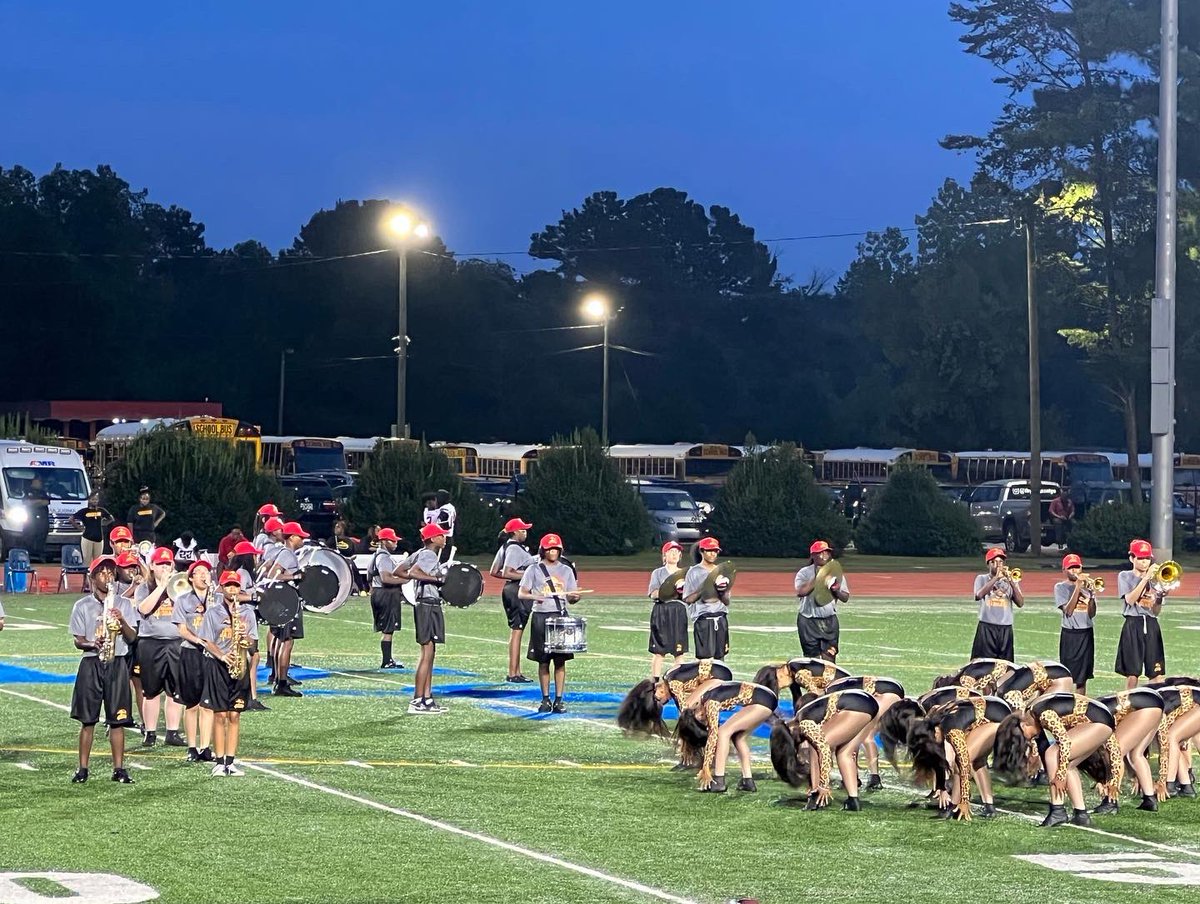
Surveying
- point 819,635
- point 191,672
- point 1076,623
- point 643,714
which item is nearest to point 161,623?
point 191,672

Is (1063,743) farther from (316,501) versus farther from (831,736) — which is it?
(316,501)

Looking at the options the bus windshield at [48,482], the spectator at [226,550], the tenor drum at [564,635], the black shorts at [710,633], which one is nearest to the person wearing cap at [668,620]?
the black shorts at [710,633]

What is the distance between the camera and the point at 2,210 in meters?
98.2

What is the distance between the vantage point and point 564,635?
19969 mm

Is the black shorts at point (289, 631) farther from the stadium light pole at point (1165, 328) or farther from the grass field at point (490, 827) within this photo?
the stadium light pole at point (1165, 328)

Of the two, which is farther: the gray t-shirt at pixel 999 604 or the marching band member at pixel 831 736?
the gray t-shirt at pixel 999 604

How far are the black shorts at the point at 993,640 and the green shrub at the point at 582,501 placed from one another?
93.2 ft

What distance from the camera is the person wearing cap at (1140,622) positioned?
63.2ft

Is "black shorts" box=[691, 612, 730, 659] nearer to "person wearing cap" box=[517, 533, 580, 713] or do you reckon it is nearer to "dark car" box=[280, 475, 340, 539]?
"person wearing cap" box=[517, 533, 580, 713]

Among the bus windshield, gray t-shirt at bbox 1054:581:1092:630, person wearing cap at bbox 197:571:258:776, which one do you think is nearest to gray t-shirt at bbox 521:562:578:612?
gray t-shirt at bbox 1054:581:1092:630

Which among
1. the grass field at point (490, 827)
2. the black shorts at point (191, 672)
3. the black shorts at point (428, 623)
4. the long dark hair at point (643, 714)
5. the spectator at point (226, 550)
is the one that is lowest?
the grass field at point (490, 827)

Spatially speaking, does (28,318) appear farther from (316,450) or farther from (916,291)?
(916,291)

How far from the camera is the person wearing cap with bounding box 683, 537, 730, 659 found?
19.3 metres

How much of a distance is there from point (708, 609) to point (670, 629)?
0.76m
